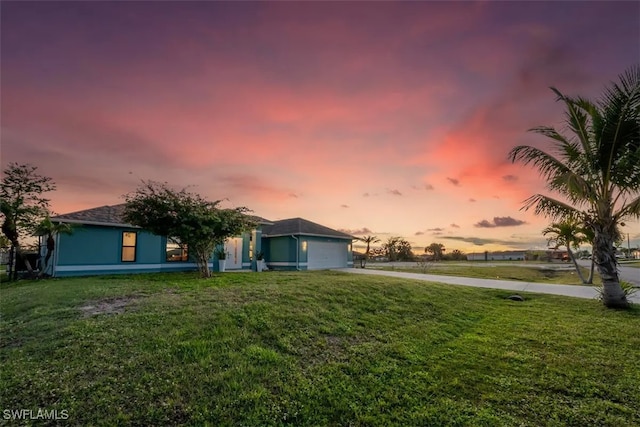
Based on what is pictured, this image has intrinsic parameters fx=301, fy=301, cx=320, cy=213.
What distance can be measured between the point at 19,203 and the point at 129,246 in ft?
15.7

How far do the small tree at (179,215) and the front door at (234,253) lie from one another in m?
5.09

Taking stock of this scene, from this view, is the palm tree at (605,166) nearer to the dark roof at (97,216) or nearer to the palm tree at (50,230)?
the dark roof at (97,216)

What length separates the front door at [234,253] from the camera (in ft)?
59.1

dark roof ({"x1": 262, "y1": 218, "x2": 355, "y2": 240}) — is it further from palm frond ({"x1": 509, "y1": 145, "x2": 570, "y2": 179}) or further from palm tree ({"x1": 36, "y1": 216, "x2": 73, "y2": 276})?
palm frond ({"x1": 509, "y1": 145, "x2": 570, "y2": 179})

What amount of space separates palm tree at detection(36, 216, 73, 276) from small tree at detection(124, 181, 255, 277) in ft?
9.43

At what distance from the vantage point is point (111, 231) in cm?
1491

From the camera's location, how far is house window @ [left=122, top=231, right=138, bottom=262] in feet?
50.2

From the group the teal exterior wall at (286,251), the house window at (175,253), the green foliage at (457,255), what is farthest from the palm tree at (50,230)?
the green foliage at (457,255)

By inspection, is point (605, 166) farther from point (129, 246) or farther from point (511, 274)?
point (129, 246)

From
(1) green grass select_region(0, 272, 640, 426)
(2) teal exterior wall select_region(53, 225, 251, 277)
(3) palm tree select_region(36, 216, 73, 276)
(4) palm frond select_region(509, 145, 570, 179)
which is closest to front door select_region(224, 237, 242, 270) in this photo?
(2) teal exterior wall select_region(53, 225, 251, 277)

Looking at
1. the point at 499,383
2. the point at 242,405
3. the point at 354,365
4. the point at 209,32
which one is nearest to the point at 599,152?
the point at 499,383

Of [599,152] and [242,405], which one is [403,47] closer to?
[599,152]

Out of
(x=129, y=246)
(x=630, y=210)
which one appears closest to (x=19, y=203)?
(x=129, y=246)

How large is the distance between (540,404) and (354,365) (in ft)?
7.66
